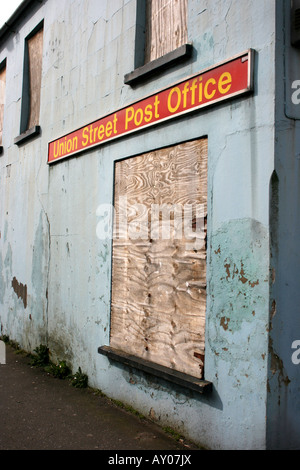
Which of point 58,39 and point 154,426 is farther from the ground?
point 58,39

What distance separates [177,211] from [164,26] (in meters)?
2.15

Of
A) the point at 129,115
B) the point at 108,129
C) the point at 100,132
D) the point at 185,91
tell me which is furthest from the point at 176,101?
the point at 100,132

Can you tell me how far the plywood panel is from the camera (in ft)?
24.0

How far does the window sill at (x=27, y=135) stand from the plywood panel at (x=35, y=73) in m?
0.29

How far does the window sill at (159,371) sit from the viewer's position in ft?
11.4

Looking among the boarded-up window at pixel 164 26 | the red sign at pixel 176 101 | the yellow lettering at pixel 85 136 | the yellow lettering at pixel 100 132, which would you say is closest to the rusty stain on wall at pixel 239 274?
the red sign at pixel 176 101

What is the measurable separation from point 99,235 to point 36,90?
3811 mm

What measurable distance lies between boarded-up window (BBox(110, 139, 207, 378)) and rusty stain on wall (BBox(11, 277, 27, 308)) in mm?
2862

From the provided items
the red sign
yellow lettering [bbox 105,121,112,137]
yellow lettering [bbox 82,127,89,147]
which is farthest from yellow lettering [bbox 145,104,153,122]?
yellow lettering [bbox 82,127,89,147]

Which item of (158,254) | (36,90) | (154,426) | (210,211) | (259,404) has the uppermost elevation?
(36,90)

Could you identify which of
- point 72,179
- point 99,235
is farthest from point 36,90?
point 99,235

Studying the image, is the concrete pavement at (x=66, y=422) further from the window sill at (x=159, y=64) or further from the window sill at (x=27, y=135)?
the window sill at (x=27, y=135)

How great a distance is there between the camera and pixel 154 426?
13.1ft

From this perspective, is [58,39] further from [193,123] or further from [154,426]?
[154,426]
